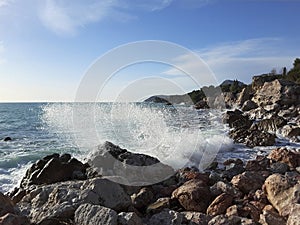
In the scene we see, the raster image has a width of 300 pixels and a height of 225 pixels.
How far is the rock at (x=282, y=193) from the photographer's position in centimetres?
474

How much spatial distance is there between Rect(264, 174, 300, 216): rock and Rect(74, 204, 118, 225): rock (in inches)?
94.0

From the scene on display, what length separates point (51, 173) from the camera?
7.44 meters

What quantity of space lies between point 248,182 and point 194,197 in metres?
1.24

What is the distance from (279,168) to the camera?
26.8ft

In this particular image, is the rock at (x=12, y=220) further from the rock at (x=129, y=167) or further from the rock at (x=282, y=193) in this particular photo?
the rock at (x=282, y=193)

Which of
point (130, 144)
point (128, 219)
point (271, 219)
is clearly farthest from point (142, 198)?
point (130, 144)

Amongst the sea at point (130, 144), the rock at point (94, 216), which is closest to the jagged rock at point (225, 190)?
the rock at point (94, 216)

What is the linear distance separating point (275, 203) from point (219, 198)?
837 mm

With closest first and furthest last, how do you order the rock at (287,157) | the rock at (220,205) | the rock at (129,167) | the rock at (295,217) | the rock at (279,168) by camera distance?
the rock at (295,217) → the rock at (220,205) → the rock at (129,167) → the rock at (279,168) → the rock at (287,157)

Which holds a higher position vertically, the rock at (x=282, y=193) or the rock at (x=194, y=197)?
the rock at (x=282, y=193)

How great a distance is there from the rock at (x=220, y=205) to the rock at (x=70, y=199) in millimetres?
1292

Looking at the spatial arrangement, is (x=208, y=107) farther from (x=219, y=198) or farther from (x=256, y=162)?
(x=219, y=198)

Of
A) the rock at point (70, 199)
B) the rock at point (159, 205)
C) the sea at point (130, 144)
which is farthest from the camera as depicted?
the sea at point (130, 144)

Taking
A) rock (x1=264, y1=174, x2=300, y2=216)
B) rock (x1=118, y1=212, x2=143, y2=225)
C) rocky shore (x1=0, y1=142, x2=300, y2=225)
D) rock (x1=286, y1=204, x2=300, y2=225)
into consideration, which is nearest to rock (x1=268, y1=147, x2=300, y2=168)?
rocky shore (x1=0, y1=142, x2=300, y2=225)
